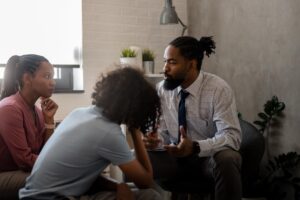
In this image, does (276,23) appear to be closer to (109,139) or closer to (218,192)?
(218,192)

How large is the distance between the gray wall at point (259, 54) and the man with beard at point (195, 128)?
1.81 ft

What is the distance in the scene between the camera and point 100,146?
1.75 meters

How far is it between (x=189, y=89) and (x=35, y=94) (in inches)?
36.3

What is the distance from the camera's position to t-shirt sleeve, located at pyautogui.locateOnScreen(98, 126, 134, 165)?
1753 millimetres

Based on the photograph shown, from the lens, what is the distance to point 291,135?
9.80ft

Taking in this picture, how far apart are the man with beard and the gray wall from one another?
552mm

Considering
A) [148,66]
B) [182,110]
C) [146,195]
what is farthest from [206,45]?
[146,195]

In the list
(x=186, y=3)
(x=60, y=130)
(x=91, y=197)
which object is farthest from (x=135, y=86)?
(x=186, y=3)

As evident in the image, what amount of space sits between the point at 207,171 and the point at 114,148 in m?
0.91

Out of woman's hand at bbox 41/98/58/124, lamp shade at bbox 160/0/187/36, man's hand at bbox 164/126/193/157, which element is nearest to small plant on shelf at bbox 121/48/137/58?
lamp shade at bbox 160/0/187/36

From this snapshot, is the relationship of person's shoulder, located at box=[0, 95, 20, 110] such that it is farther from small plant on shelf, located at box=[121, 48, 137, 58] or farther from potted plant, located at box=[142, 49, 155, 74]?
potted plant, located at box=[142, 49, 155, 74]

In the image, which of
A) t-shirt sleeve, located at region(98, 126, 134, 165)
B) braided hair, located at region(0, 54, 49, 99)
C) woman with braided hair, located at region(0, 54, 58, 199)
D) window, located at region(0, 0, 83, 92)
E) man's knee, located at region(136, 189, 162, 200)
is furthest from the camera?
window, located at region(0, 0, 83, 92)

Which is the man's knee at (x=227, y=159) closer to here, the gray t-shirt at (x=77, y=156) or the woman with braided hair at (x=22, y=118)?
the gray t-shirt at (x=77, y=156)

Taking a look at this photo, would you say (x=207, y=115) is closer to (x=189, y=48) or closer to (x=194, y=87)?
(x=194, y=87)
